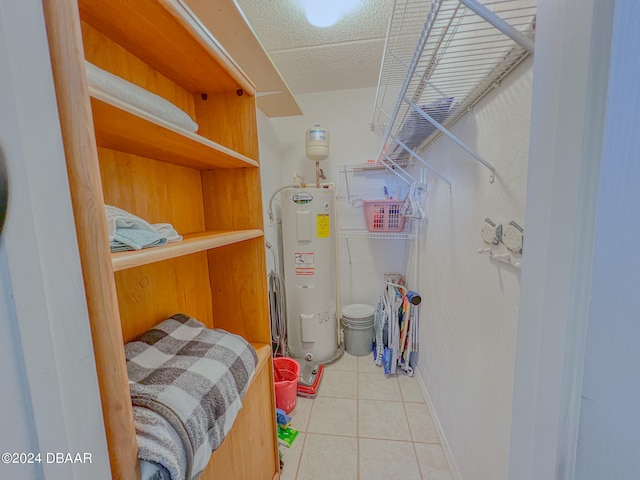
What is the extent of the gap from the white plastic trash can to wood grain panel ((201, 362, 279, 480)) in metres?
1.16

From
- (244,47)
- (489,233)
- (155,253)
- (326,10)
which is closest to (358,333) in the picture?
(489,233)

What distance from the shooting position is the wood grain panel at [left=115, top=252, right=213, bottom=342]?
77cm

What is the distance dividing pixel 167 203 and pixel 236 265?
1.16 ft

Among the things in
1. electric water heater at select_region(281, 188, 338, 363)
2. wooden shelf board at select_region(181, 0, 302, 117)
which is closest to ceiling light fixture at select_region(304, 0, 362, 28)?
wooden shelf board at select_region(181, 0, 302, 117)

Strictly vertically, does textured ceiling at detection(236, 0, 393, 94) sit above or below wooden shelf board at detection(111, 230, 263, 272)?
above

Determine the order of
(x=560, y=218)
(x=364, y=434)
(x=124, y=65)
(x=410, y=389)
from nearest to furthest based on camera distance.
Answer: (x=560, y=218)
(x=124, y=65)
(x=364, y=434)
(x=410, y=389)

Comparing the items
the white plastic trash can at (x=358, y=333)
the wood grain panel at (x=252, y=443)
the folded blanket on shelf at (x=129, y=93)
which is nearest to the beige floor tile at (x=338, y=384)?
the white plastic trash can at (x=358, y=333)

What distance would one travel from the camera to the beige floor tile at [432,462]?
1262 mm

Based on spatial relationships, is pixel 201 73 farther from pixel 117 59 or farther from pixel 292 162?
pixel 292 162

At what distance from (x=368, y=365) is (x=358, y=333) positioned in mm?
262

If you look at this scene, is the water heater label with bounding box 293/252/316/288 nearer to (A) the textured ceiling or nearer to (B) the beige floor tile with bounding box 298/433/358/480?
(B) the beige floor tile with bounding box 298/433/358/480

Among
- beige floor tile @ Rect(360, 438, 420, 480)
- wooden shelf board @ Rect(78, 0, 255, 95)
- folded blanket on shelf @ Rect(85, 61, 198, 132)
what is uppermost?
wooden shelf board @ Rect(78, 0, 255, 95)

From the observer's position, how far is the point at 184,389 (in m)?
0.61

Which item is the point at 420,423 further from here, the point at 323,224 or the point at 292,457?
the point at 323,224
